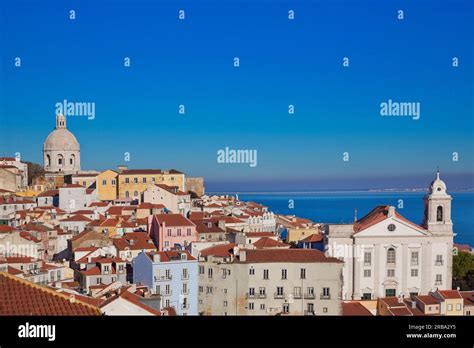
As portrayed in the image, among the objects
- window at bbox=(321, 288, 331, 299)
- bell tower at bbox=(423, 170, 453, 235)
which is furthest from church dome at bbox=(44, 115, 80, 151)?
window at bbox=(321, 288, 331, 299)

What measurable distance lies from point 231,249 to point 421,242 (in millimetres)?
4612

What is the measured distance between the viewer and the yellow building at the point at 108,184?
19.3 meters

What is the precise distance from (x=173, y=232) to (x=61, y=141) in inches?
547

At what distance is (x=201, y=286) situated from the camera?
355 inches

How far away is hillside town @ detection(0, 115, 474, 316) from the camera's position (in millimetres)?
8148

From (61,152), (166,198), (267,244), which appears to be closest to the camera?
(267,244)

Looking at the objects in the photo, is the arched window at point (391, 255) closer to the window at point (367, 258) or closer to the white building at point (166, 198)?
the window at point (367, 258)

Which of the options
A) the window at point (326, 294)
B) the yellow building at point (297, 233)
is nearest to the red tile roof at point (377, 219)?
the yellow building at point (297, 233)

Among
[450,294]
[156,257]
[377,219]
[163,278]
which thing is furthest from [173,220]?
[450,294]

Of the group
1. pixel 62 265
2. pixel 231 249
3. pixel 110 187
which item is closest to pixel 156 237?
pixel 62 265

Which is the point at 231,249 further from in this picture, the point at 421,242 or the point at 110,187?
the point at 110,187

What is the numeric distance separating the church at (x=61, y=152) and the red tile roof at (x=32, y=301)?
21.6 metres

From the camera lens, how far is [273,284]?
28.7ft

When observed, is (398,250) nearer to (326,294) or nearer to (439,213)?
(439,213)
